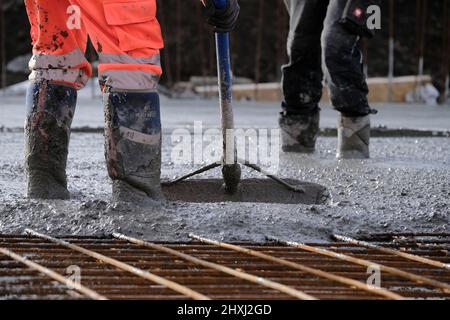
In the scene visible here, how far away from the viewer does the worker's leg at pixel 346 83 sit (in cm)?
522

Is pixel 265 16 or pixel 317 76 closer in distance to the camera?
pixel 317 76

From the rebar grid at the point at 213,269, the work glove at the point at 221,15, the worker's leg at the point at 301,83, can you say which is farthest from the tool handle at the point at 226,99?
the worker's leg at the point at 301,83

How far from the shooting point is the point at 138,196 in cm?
367

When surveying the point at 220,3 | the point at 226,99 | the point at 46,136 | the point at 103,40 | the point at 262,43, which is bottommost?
the point at 262,43

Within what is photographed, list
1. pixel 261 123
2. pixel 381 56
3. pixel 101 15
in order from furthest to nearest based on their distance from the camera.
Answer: pixel 381 56 → pixel 261 123 → pixel 101 15

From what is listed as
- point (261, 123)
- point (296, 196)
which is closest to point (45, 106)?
point (296, 196)

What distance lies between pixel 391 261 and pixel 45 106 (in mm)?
1499

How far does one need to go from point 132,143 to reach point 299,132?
2.25 m

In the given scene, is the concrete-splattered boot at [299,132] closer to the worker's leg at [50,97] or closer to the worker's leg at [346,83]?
the worker's leg at [346,83]

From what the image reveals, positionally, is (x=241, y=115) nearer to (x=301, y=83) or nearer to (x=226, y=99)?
(x=301, y=83)

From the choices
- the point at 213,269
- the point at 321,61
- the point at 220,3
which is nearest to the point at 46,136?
the point at 220,3

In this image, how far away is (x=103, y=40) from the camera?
3.55 meters

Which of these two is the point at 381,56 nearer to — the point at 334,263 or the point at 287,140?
the point at 287,140

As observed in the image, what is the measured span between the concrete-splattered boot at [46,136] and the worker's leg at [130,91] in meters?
0.30
